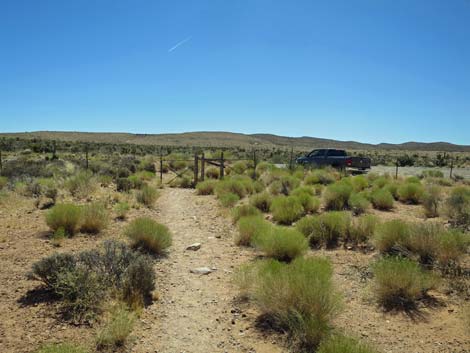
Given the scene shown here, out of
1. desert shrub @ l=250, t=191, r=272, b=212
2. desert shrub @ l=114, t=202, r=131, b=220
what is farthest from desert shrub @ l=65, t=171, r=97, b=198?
desert shrub @ l=250, t=191, r=272, b=212

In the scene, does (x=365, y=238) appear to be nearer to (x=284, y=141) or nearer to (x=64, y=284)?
(x=64, y=284)

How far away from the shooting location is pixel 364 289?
6.93m

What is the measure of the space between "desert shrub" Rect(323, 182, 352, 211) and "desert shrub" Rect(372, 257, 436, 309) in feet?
25.3

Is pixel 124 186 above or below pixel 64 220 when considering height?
below

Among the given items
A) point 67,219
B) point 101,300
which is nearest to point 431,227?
point 101,300

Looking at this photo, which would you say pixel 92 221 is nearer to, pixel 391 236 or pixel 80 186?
pixel 80 186

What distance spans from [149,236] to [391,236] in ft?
17.9

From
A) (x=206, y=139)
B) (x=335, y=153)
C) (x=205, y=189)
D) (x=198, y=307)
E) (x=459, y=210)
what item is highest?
(x=206, y=139)

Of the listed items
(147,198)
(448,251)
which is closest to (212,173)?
(147,198)

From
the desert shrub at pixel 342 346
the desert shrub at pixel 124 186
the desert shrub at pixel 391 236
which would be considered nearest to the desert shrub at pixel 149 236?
the desert shrub at pixel 391 236

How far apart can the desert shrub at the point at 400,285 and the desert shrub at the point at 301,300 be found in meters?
0.93

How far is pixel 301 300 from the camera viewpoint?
5.39m

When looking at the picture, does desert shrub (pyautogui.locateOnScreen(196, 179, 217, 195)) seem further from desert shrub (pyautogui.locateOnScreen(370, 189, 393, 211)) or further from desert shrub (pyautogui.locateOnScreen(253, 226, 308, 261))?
desert shrub (pyautogui.locateOnScreen(253, 226, 308, 261))

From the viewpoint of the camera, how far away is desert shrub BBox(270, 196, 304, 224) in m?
12.2
